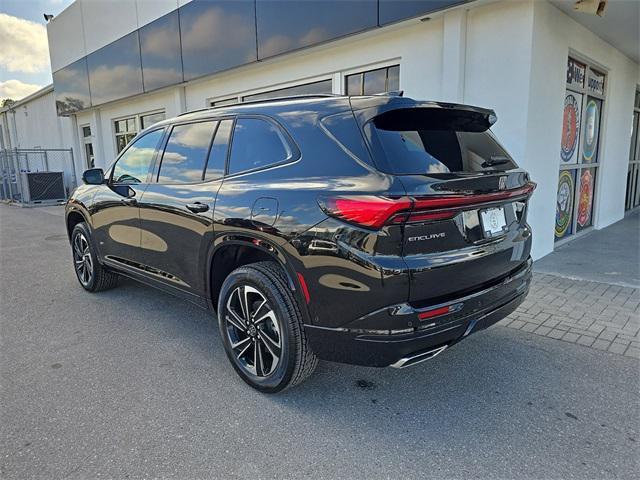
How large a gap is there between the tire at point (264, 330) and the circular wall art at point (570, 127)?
18.5 feet

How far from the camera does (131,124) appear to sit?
1355 centimetres

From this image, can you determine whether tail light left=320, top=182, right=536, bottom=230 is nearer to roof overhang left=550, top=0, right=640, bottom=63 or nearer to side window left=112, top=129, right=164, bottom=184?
side window left=112, top=129, right=164, bottom=184

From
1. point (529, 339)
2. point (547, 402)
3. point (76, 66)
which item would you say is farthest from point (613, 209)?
point (76, 66)

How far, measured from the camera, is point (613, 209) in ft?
29.1

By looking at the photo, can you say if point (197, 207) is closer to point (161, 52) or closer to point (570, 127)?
point (570, 127)

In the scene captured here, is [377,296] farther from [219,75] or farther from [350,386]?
[219,75]

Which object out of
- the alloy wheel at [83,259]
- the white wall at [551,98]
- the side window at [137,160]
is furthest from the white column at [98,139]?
the white wall at [551,98]

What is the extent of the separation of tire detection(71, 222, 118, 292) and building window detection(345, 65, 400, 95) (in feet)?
14.5

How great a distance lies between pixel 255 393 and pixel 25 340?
2339mm

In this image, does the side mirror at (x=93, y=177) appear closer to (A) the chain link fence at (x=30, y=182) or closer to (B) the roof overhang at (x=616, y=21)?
(B) the roof overhang at (x=616, y=21)

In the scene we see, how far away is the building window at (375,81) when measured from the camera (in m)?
6.62

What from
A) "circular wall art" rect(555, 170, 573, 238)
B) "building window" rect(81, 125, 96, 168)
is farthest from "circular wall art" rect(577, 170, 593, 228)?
"building window" rect(81, 125, 96, 168)

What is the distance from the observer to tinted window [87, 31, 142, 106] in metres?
11.7

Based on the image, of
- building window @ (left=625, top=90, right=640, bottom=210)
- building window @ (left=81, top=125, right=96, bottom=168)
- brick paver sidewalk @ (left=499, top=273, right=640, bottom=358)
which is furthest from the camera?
building window @ (left=81, top=125, right=96, bottom=168)
